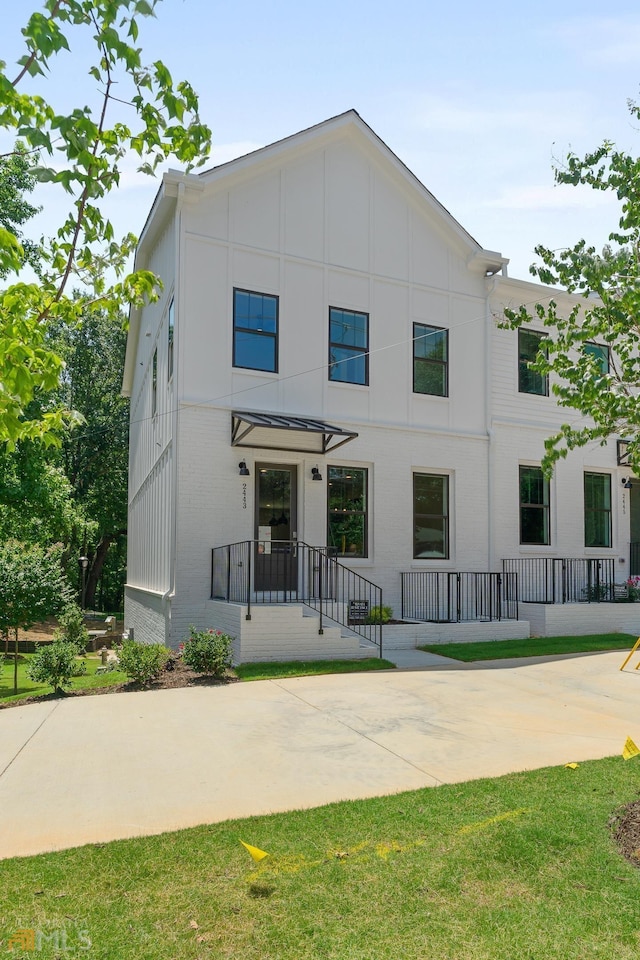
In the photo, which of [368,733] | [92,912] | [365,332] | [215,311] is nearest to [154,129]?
[92,912]

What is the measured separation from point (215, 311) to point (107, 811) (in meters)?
10.2

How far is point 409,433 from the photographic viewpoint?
15719 mm

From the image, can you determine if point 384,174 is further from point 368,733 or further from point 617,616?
point 368,733

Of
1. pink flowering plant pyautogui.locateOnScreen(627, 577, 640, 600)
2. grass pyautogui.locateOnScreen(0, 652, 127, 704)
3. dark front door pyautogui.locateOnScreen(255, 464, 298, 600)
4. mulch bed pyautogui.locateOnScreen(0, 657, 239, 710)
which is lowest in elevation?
grass pyautogui.locateOnScreen(0, 652, 127, 704)

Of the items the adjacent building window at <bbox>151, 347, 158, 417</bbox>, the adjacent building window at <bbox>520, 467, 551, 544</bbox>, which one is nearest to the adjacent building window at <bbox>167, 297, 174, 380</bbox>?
the adjacent building window at <bbox>151, 347, 158, 417</bbox>

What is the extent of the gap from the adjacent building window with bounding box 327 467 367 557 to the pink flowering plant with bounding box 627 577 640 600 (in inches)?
258

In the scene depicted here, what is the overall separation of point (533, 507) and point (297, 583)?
641cm

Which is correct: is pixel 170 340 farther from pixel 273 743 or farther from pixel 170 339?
pixel 273 743

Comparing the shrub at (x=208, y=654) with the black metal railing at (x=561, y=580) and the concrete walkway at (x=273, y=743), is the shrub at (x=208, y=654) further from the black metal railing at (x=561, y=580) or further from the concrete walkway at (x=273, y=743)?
the black metal railing at (x=561, y=580)

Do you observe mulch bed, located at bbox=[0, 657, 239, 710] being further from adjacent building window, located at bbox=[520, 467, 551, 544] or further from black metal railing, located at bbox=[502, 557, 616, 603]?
adjacent building window, located at bbox=[520, 467, 551, 544]

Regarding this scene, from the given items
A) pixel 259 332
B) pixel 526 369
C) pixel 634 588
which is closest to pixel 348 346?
pixel 259 332

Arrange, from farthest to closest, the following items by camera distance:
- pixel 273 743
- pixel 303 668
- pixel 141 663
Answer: pixel 303 668 → pixel 141 663 → pixel 273 743

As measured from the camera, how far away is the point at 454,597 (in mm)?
15641

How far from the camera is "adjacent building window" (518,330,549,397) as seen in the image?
17516 millimetres
